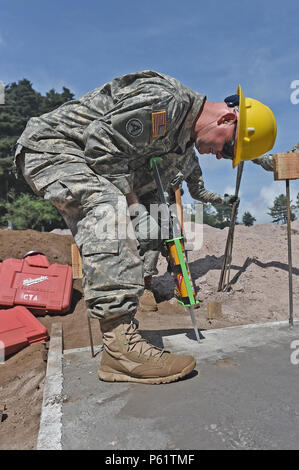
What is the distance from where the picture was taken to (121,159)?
1.96 m

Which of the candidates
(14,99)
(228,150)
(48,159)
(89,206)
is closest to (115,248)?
(89,206)

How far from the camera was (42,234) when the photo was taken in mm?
6281

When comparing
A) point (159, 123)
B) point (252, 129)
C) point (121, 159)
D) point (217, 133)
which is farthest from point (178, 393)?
point (252, 129)

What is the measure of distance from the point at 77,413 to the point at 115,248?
2.41 feet

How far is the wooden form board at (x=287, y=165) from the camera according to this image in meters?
2.70

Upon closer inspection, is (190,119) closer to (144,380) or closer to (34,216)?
(144,380)

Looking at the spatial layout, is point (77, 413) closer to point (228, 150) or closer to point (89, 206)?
point (89, 206)

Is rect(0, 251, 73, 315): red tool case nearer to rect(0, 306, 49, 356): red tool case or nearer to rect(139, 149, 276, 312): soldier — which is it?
rect(0, 306, 49, 356): red tool case

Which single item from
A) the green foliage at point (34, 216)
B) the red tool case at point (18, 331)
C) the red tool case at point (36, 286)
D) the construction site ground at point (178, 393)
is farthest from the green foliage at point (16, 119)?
the construction site ground at point (178, 393)

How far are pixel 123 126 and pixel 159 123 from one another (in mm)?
199

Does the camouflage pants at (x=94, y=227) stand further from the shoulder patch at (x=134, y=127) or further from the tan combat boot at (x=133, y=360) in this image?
the shoulder patch at (x=134, y=127)

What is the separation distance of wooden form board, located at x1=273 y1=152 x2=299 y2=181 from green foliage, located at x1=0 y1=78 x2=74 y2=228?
15.0 meters

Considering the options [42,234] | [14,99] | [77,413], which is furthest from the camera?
[14,99]

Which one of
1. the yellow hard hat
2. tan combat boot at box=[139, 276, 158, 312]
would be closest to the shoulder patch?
the yellow hard hat
